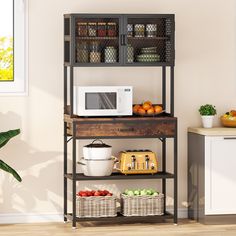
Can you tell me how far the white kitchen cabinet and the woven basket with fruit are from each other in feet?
0.53

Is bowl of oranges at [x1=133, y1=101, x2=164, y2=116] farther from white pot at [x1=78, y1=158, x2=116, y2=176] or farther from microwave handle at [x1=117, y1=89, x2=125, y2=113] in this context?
white pot at [x1=78, y1=158, x2=116, y2=176]

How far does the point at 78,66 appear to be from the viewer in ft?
20.8

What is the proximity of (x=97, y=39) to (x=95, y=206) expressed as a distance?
4.69 feet

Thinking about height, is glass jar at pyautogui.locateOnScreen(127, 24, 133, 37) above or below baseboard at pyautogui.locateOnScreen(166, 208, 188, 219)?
above

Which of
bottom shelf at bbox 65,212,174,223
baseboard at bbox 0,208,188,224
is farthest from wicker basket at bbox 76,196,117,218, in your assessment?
baseboard at bbox 0,208,188,224

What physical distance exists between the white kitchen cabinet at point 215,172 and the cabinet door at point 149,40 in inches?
29.3

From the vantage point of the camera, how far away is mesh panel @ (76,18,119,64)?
6.41 meters

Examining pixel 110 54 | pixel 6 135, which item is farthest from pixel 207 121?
pixel 6 135

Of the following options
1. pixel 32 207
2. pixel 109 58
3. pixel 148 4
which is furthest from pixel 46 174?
pixel 148 4

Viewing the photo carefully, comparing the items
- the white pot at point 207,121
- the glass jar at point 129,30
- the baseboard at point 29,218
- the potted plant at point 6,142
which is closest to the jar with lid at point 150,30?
the glass jar at point 129,30

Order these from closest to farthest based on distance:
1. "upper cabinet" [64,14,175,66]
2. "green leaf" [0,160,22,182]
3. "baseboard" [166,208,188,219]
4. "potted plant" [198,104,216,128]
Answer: "green leaf" [0,160,22,182], "upper cabinet" [64,14,175,66], "potted plant" [198,104,216,128], "baseboard" [166,208,188,219]

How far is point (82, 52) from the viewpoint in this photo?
253 inches

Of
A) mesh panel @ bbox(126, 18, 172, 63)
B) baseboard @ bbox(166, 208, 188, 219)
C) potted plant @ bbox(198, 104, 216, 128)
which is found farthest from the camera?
baseboard @ bbox(166, 208, 188, 219)

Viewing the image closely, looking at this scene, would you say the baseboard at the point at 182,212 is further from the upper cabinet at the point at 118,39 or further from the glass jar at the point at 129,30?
the glass jar at the point at 129,30
